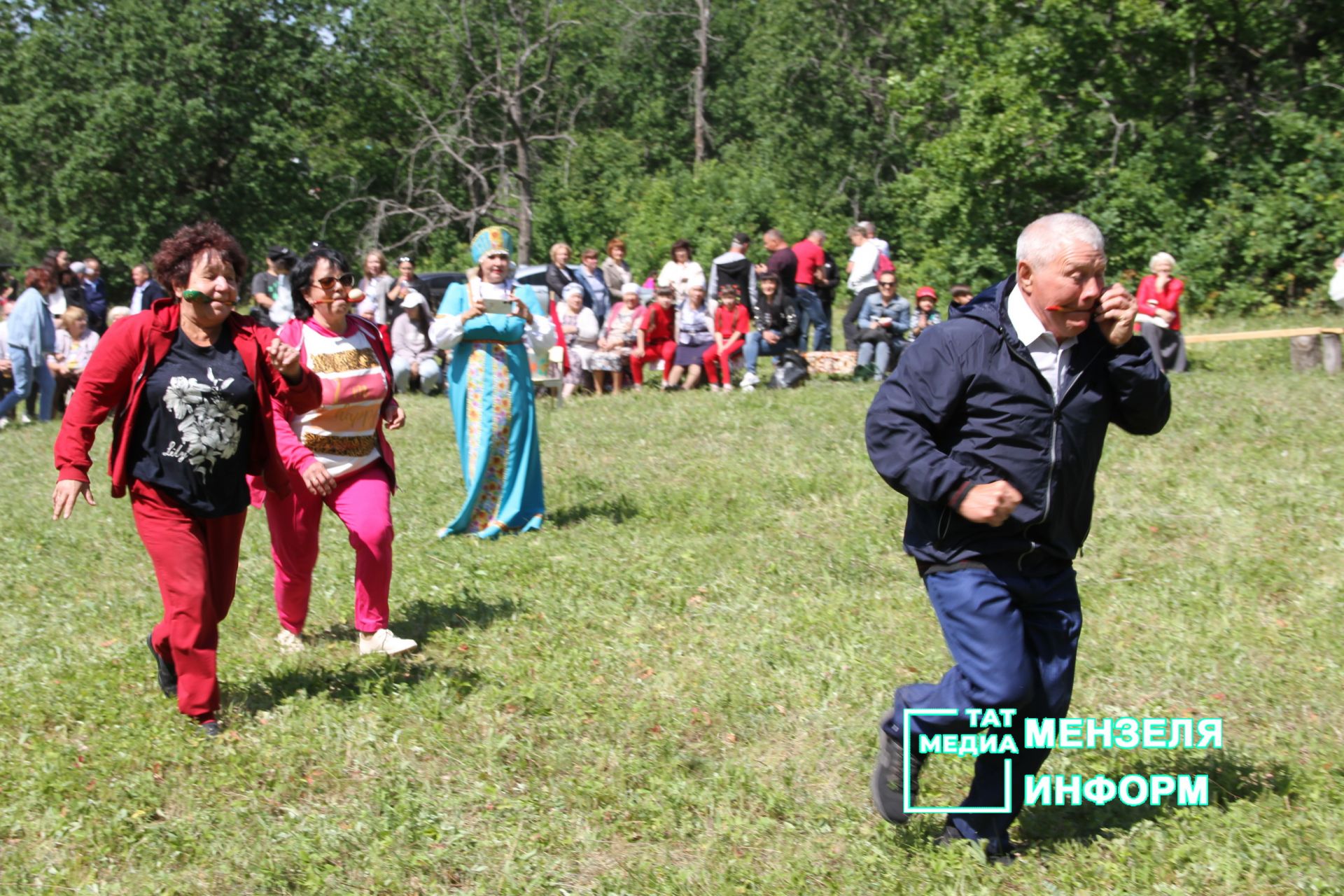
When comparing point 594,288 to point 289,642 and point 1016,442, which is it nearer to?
point 289,642

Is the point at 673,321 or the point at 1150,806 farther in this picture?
the point at 673,321

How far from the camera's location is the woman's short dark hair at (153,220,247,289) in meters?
5.54

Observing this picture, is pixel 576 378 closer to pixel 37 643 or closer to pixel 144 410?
pixel 37 643

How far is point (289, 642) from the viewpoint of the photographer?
279 inches

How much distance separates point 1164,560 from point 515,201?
1033 inches

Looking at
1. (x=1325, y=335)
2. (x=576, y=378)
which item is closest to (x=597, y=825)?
(x=576, y=378)

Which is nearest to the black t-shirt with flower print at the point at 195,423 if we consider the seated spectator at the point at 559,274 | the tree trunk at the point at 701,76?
the seated spectator at the point at 559,274

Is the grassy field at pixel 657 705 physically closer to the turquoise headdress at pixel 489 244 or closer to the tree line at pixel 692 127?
the turquoise headdress at pixel 489 244

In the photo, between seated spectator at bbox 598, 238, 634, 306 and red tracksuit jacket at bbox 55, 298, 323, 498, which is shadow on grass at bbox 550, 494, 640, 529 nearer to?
red tracksuit jacket at bbox 55, 298, 323, 498

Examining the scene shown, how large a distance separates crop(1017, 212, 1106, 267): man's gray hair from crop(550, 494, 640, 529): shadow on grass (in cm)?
591

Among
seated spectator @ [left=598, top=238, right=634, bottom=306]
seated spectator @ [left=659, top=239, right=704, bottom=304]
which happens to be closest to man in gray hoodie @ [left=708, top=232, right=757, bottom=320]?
seated spectator @ [left=659, top=239, right=704, bottom=304]

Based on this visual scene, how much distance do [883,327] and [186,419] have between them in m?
12.2

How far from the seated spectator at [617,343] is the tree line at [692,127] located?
34.8 feet

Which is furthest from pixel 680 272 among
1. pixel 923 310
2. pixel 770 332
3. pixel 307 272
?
pixel 307 272
